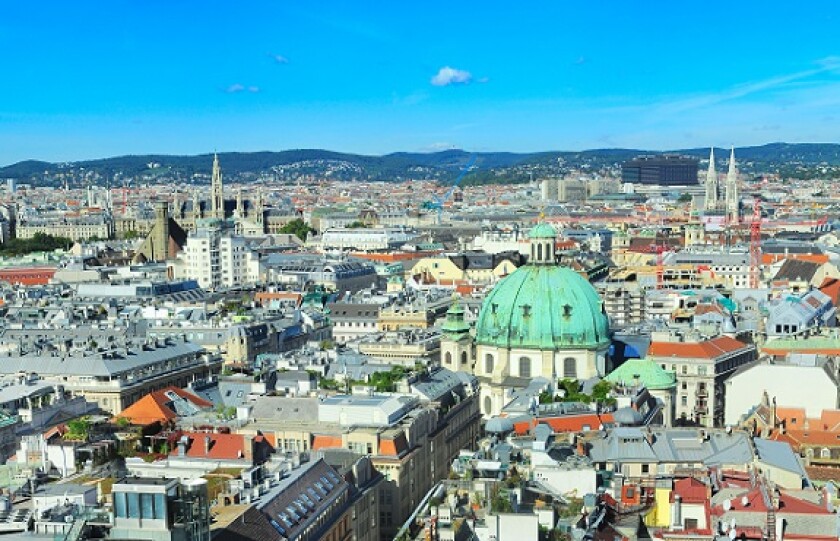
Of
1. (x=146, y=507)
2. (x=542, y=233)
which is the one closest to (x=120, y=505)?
(x=146, y=507)

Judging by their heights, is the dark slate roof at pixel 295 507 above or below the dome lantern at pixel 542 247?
below

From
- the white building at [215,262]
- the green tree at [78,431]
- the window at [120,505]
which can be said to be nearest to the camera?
the window at [120,505]

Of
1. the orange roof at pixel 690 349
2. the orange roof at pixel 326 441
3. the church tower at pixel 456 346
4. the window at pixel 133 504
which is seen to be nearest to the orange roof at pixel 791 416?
the orange roof at pixel 690 349

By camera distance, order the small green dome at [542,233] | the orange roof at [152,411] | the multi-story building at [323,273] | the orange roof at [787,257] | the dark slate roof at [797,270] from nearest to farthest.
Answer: the orange roof at [152,411], the small green dome at [542,233], the dark slate roof at [797,270], the multi-story building at [323,273], the orange roof at [787,257]

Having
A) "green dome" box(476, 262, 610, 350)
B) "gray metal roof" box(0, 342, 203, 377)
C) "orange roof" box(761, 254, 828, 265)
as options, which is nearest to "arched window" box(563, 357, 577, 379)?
"green dome" box(476, 262, 610, 350)

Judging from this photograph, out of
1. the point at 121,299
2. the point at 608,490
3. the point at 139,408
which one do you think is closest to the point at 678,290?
the point at 121,299

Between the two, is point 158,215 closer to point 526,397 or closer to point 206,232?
point 206,232

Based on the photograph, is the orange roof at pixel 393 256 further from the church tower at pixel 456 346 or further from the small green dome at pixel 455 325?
the church tower at pixel 456 346

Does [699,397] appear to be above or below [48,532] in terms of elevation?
below
